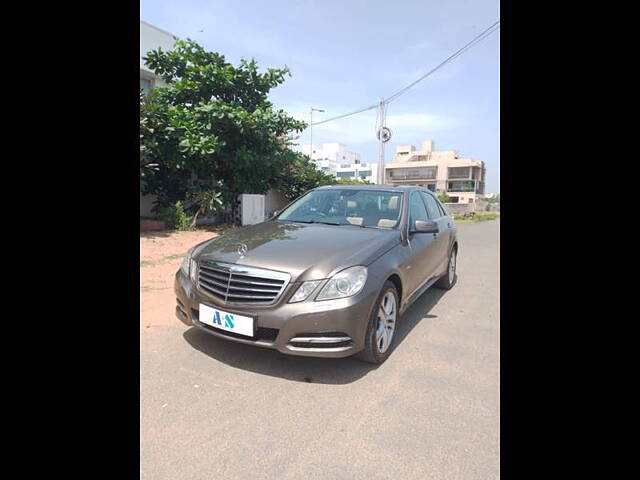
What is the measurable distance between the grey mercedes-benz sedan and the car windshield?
0.10ft

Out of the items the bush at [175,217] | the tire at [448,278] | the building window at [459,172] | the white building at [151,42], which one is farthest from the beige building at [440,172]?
the tire at [448,278]

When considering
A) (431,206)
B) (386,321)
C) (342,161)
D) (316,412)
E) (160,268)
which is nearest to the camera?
(316,412)

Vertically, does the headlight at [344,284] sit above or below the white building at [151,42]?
below

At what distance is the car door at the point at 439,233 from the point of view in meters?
4.34

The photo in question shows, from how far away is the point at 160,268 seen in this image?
5.78 meters

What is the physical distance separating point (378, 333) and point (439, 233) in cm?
210

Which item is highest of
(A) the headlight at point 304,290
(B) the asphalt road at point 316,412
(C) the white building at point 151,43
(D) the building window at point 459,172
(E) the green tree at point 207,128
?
(D) the building window at point 459,172

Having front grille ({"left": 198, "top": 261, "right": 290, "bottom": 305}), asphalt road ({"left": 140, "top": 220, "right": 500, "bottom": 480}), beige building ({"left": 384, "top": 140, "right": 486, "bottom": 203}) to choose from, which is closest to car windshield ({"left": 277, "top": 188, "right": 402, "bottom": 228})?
asphalt road ({"left": 140, "top": 220, "right": 500, "bottom": 480})

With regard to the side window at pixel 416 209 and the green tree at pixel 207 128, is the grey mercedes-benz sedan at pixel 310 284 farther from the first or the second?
the green tree at pixel 207 128

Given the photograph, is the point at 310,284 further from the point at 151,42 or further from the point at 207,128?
the point at 151,42

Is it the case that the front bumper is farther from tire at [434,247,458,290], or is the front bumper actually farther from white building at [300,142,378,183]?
white building at [300,142,378,183]

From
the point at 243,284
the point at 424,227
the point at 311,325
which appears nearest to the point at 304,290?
the point at 311,325

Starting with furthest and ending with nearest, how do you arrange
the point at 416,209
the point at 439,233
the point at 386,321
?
the point at 439,233 → the point at 416,209 → the point at 386,321
